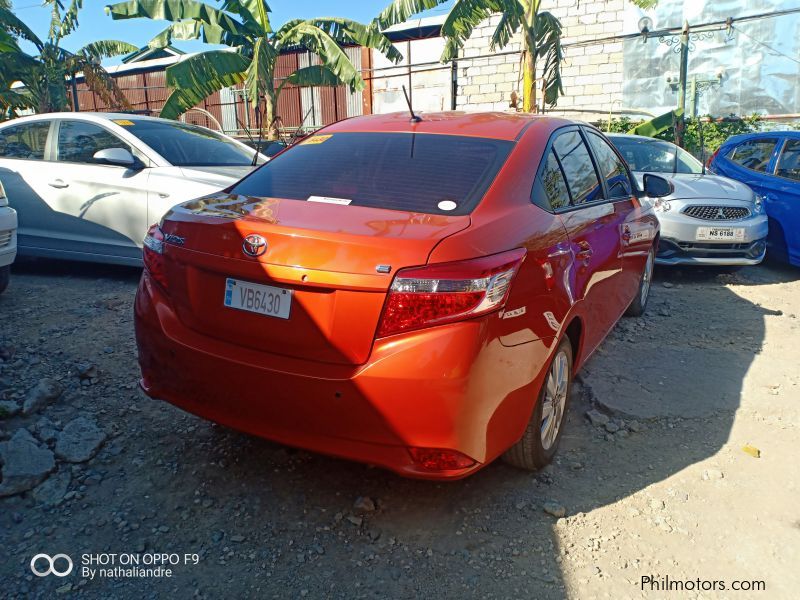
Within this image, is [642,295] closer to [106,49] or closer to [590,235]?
[590,235]

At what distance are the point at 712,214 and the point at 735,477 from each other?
450 cm

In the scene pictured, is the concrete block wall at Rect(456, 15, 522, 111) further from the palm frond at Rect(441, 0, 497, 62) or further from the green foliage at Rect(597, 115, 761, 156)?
the palm frond at Rect(441, 0, 497, 62)

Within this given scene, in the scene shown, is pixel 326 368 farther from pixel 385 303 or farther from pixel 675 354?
pixel 675 354

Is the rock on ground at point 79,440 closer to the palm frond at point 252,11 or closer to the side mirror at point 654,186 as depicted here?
the side mirror at point 654,186

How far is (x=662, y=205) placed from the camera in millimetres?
7020

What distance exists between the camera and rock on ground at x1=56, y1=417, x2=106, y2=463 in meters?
3.12

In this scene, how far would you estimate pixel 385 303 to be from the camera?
91.4 inches

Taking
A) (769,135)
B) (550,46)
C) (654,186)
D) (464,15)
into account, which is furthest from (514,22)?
(654,186)

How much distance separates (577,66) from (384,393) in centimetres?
1521

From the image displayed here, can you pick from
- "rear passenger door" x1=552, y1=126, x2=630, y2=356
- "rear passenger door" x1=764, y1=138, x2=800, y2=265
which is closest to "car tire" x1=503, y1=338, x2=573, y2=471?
"rear passenger door" x1=552, y1=126, x2=630, y2=356

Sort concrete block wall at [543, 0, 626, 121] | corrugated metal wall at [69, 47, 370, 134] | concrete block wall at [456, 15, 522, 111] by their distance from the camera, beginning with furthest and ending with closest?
1. corrugated metal wall at [69, 47, 370, 134]
2. concrete block wall at [456, 15, 522, 111]
3. concrete block wall at [543, 0, 626, 121]

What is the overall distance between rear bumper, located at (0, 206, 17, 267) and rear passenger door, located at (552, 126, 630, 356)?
14.0 ft

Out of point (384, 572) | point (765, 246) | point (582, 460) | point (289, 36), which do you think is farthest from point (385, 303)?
point (289, 36)

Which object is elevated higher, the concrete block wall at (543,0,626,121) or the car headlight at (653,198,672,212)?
the concrete block wall at (543,0,626,121)
